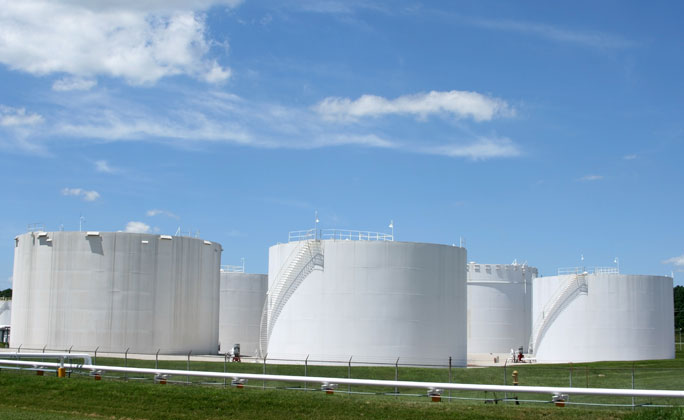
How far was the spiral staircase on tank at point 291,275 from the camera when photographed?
40125 millimetres

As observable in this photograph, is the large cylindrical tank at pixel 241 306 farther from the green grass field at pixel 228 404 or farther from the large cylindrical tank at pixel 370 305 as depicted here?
the green grass field at pixel 228 404

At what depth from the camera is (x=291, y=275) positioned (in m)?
40.8

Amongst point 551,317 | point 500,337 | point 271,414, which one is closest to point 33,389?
point 271,414

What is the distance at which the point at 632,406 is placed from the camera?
18.8 m

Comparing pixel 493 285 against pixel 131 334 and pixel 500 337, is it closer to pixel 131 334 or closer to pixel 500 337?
pixel 500 337

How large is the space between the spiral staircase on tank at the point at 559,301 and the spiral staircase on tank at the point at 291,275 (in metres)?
23.0

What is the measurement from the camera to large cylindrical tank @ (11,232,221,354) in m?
Answer: 46.1

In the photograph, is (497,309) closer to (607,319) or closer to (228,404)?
(607,319)

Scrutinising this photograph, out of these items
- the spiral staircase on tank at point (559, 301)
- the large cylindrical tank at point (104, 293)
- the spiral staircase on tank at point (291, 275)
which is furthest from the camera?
the spiral staircase on tank at point (559, 301)

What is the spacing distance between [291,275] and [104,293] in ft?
42.4

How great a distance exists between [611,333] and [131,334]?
3206 cm

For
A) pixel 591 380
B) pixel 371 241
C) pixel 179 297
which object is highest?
pixel 371 241

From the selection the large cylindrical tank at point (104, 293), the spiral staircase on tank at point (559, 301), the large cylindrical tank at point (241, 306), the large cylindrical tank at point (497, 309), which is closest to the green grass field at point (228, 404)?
the large cylindrical tank at point (104, 293)

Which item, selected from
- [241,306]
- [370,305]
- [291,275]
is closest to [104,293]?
[291,275]
